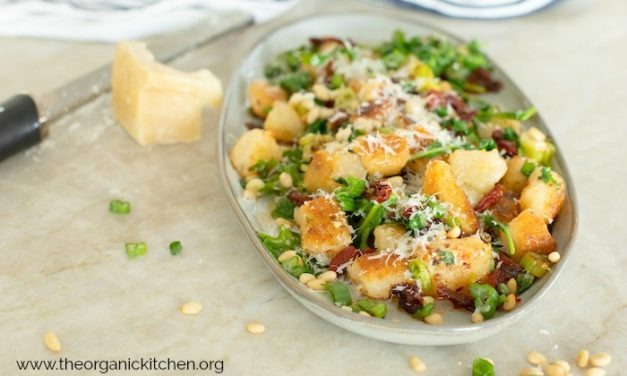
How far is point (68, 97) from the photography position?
2469 millimetres

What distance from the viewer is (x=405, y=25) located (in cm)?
289

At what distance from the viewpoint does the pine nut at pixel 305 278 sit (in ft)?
5.91

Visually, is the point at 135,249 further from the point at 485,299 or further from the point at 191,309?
the point at 485,299

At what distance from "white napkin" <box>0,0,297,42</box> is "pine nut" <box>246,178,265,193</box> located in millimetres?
1162

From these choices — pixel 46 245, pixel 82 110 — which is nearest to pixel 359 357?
pixel 46 245

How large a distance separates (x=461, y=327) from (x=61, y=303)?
93 cm

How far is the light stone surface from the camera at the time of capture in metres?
1.80

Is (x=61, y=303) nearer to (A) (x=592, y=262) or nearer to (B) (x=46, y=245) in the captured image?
(B) (x=46, y=245)

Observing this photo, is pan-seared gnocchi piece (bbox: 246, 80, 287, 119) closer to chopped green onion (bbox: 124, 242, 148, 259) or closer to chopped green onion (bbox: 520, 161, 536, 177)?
chopped green onion (bbox: 124, 242, 148, 259)

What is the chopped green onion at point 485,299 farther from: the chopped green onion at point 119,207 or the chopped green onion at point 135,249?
the chopped green onion at point 119,207

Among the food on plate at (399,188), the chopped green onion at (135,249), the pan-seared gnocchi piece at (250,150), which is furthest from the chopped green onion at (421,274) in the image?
the chopped green onion at (135,249)

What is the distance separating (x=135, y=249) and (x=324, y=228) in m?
0.51

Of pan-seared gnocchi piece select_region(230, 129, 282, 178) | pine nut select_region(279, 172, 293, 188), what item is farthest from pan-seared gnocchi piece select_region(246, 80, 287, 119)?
pine nut select_region(279, 172, 293, 188)

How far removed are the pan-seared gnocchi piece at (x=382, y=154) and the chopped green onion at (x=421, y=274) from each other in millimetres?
318
